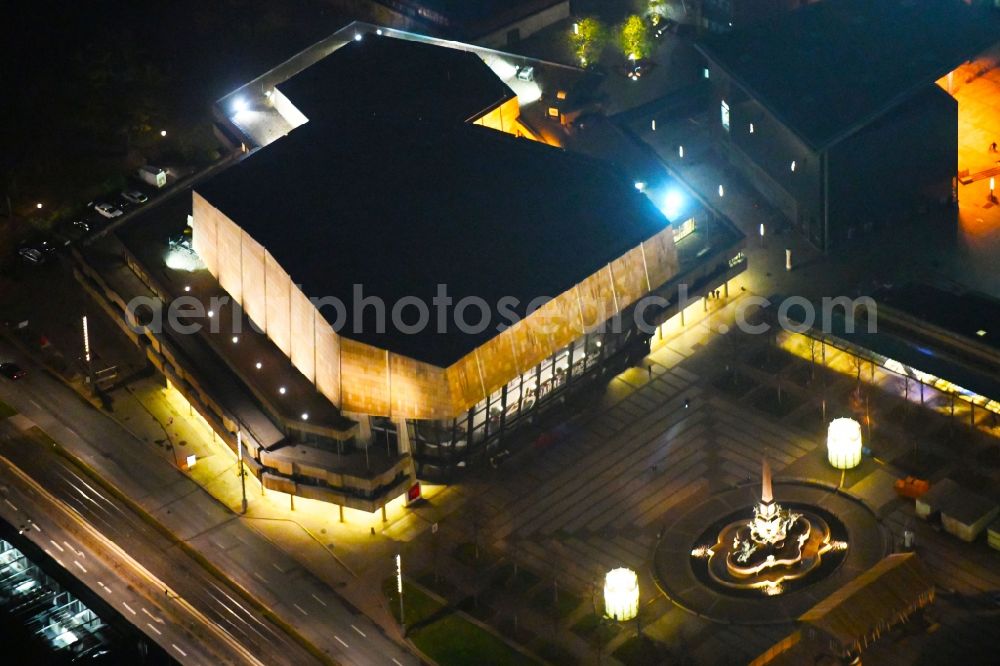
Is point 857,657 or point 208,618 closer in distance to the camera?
point 857,657

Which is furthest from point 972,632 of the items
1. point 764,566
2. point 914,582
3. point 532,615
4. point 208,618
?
point 208,618

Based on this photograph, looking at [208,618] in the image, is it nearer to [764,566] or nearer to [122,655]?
[122,655]

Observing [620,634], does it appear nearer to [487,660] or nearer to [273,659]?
[487,660]

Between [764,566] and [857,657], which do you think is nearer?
[857,657]

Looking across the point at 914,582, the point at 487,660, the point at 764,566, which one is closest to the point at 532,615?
the point at 487,660
